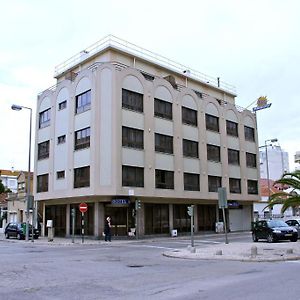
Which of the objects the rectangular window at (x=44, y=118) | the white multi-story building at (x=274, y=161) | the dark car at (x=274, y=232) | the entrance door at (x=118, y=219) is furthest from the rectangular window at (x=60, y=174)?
the white multi-story building at (x=274, y=161)

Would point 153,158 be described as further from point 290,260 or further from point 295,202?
point 290,260

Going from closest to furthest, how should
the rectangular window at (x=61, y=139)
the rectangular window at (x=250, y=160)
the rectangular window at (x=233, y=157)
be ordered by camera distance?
the rectangular window at (x=61, y=139), the rectangular window at (x=233, y=157), the rectangular window at (x=250, y=160)

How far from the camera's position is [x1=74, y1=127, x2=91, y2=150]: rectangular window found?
117ft

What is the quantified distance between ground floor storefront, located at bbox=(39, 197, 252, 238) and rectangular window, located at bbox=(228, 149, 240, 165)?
472 cm

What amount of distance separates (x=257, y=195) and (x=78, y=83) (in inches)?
972

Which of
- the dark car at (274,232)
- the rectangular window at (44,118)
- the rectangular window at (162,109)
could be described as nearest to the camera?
the dark car at (274,232)

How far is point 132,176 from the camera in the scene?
35.1 m

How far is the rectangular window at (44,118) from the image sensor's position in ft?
138

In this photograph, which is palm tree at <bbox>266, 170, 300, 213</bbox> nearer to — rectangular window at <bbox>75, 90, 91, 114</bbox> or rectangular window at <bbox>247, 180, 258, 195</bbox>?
rectangular window at <bbox>75, 90, 91, 114</bbox>

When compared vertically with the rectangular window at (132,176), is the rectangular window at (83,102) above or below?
above

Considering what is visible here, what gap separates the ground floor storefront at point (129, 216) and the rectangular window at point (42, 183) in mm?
1423

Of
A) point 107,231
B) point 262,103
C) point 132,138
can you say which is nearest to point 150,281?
point 107,231

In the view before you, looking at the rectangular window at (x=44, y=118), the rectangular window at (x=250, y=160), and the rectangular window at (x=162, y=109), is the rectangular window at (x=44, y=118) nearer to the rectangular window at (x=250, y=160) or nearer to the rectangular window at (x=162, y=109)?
the rectangular window at (x=162, y=109)

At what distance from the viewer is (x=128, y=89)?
118 feet
